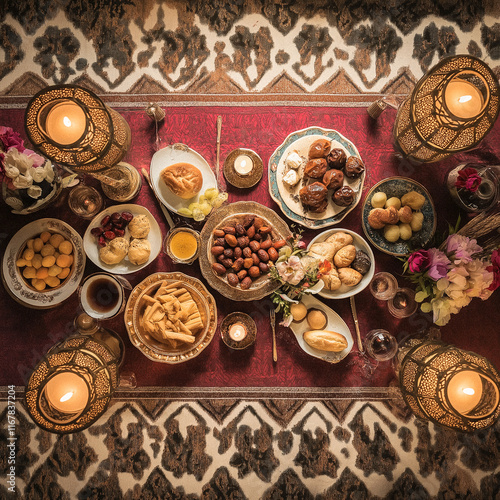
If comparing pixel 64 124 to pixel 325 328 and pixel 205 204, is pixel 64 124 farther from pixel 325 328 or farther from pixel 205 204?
pixel 325 328

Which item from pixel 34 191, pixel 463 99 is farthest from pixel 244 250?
pixel 463 99

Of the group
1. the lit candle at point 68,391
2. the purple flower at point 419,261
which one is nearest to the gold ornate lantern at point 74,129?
the lit candle at point 68,391

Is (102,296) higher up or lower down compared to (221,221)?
lower down

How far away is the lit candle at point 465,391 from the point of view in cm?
198

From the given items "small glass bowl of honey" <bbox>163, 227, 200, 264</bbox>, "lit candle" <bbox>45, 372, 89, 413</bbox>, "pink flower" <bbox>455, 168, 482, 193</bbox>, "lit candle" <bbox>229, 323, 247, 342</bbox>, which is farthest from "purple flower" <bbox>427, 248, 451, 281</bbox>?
"lit candle" <bbox>45, 372, 89, 413</bbox>

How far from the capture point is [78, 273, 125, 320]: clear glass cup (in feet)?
7.62

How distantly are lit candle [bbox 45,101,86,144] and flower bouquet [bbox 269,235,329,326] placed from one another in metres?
1.41

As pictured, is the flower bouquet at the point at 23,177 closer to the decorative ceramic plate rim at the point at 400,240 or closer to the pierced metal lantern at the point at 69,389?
the pierced metal lantern at the point at 69,389

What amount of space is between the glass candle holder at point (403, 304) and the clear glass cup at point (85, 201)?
84.6 inches

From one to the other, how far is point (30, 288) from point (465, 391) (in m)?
2.76

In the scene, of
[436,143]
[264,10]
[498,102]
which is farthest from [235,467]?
[264,10]

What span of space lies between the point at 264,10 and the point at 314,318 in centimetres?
227

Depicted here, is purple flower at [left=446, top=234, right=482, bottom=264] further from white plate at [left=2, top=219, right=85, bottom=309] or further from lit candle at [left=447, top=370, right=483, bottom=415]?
white plate at [left=2, top=219, right=85, bottom=309]

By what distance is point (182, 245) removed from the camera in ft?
7.82
